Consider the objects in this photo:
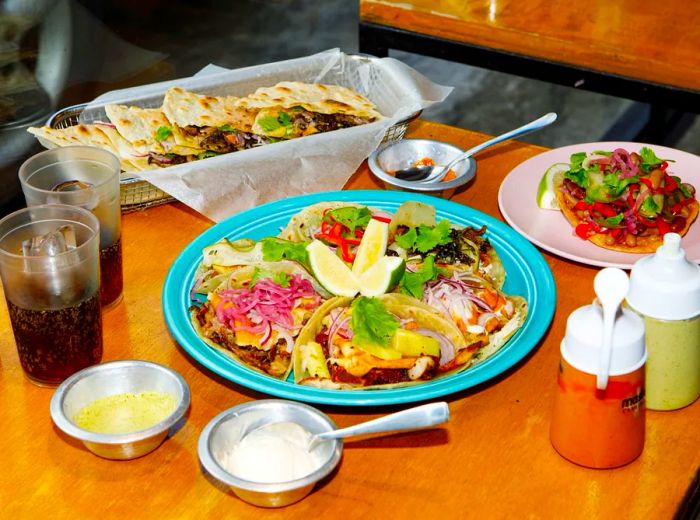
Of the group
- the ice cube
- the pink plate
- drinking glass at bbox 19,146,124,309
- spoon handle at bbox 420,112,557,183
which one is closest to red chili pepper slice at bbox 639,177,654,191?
the pink plate

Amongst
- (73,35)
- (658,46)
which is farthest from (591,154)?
(73,35)

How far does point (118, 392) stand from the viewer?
4.66 ft

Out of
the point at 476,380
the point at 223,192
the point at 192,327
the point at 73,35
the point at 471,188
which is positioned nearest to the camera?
the point at 476,380

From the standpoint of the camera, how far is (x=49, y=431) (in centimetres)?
145

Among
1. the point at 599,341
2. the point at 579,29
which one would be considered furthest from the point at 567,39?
the point at 599,341

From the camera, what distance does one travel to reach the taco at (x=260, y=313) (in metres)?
1.53

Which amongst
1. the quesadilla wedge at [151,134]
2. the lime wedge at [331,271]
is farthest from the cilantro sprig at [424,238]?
the quesadilla wedge at [151,134]

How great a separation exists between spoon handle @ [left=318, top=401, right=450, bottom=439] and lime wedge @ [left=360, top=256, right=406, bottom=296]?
1.20ft

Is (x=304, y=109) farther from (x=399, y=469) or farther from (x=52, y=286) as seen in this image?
(x=399, y=469)

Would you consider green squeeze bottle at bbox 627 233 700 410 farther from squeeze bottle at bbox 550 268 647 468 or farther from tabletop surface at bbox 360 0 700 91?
tabletop surface at bbox 360 0 700 91

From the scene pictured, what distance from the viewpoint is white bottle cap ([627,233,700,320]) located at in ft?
4.36

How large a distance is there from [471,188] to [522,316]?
623 millimetres

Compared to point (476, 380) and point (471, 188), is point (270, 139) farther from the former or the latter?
point (476, 380)

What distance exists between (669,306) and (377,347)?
0.44 metres
